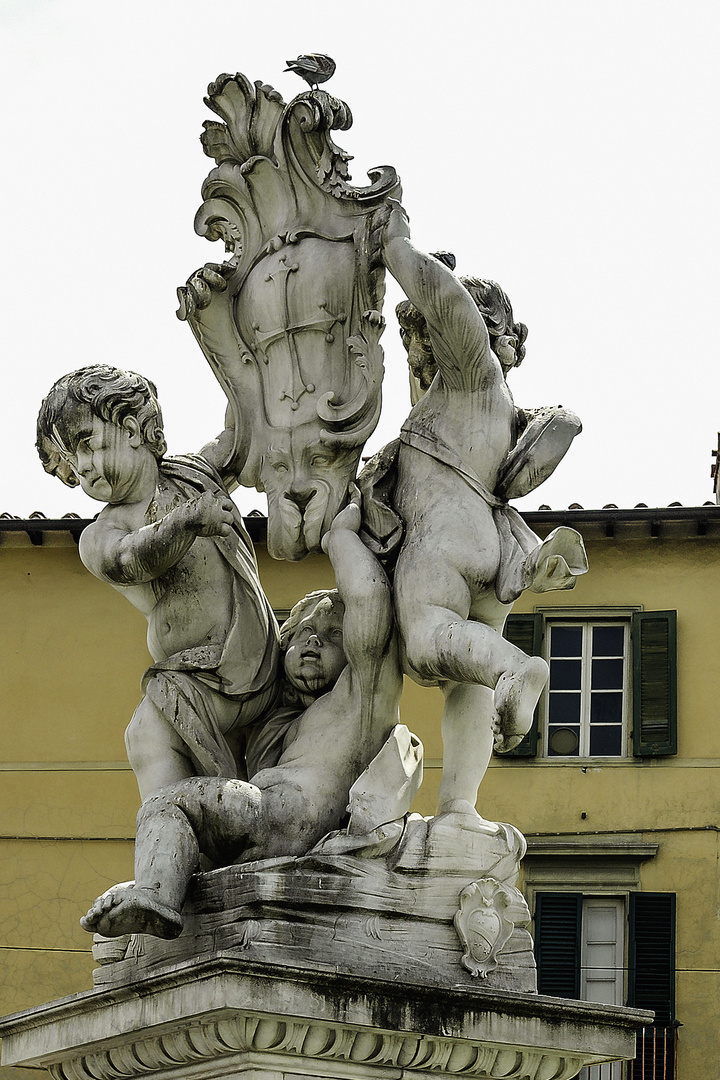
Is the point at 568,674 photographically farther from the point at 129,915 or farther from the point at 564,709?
the point at 129,915

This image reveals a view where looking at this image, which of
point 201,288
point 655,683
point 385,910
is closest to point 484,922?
point 385,910

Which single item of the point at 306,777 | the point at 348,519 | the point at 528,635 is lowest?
the point at 306,777

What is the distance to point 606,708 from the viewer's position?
21.2 meters

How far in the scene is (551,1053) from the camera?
5.19 metres

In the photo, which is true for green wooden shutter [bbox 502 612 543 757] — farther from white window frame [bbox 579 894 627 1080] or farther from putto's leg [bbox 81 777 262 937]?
putto's leg [bbox 81 777 262 937]

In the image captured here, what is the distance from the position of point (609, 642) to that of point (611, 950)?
3332mm

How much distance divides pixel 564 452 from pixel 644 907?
14.9 metres

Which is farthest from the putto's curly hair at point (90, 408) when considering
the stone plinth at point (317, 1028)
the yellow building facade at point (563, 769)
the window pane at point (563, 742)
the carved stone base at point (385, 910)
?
the window pane at point (563, 742)

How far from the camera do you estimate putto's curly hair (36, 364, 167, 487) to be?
19.2ft

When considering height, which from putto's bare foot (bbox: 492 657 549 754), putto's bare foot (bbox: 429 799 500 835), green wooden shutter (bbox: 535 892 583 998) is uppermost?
green wooden shutter (bbox: 535 892 583 998)

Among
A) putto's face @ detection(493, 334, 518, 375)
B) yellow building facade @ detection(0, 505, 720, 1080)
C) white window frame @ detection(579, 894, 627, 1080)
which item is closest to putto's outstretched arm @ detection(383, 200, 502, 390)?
putto's face @ detection(493, 334, 518, 375)

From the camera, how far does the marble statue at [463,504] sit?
18.0 feet

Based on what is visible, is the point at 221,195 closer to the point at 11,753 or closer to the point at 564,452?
the point at 564,452

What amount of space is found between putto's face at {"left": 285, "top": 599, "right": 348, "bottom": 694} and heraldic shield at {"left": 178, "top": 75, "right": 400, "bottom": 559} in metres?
0.27
